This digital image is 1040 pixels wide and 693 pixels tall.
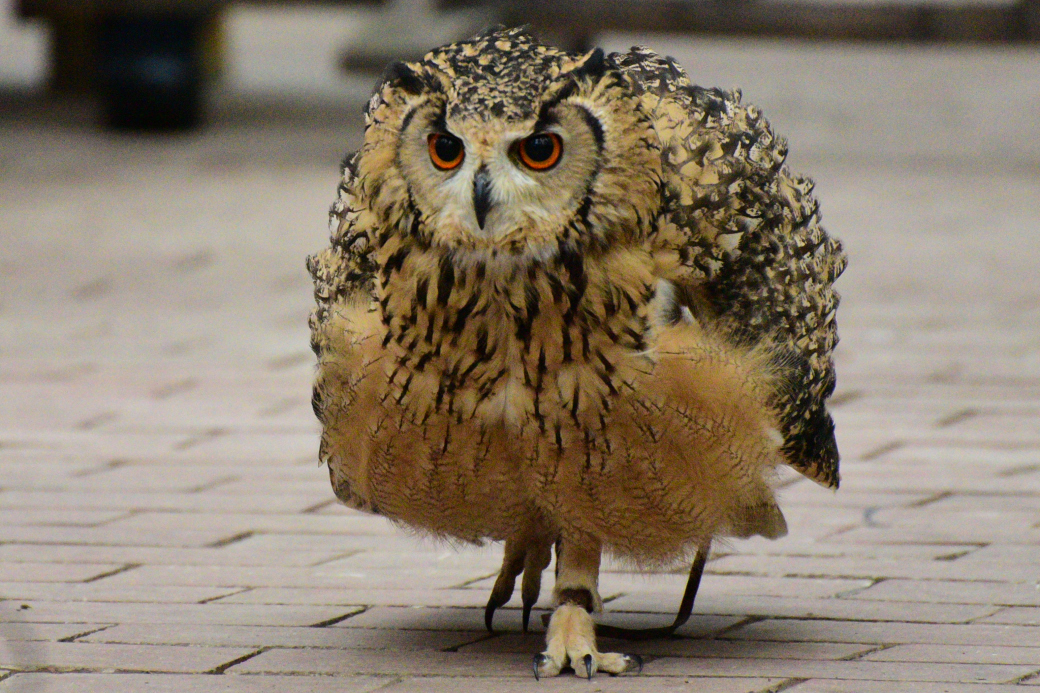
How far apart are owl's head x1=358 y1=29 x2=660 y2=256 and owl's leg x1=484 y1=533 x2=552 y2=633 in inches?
28.8

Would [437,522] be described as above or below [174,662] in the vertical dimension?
above

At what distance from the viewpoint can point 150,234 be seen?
8992 millimetres

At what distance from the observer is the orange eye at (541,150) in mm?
2807

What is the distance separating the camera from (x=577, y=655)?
124 inches

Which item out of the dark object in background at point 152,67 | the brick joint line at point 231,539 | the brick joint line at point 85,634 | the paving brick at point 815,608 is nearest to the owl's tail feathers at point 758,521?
the paving brick at point 815,608

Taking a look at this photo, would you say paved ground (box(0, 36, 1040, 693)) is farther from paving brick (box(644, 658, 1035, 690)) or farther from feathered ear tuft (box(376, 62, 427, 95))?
feathered ear tuft (box(376, 62, 427, 95))

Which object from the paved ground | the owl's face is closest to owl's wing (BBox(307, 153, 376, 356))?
the owl's face

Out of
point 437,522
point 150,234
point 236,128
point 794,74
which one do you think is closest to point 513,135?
point 437,522

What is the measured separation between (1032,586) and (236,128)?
409 inches

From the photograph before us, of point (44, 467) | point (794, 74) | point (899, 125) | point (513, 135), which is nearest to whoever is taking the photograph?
point (513, 135)

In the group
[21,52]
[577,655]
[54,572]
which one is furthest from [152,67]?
[577,655]

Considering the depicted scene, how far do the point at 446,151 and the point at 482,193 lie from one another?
0.42 ft

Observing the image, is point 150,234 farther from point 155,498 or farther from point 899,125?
point 899,125

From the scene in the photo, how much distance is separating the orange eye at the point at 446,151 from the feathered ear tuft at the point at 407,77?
0.32 ft
